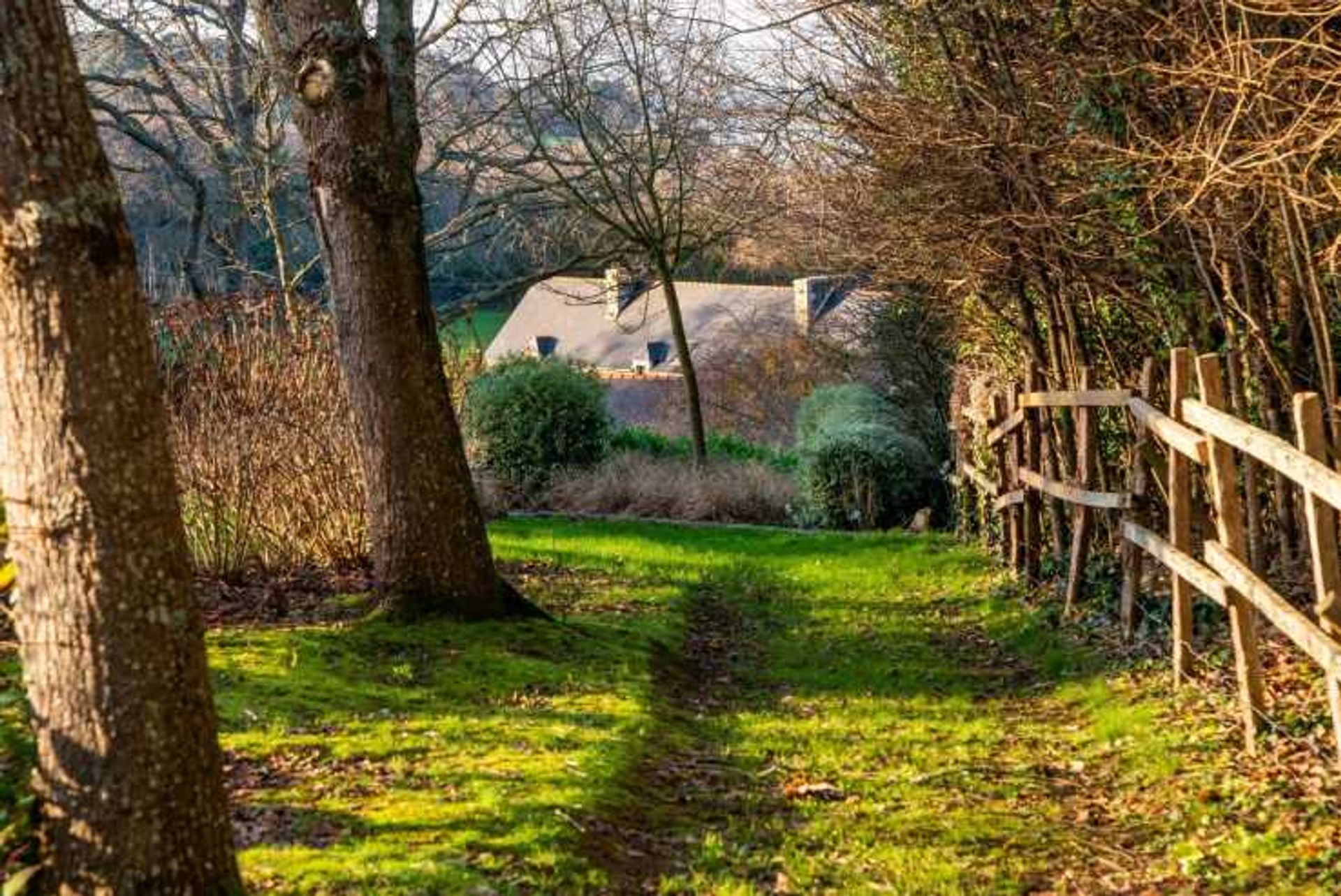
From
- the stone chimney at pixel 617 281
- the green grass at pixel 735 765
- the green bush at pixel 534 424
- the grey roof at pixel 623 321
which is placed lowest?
the green grass at pixel 735 765

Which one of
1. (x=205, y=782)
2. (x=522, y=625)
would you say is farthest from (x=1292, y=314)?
(x=205, y=782)

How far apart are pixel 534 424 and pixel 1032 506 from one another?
13.0m

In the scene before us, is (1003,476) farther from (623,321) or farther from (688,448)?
(623,321)

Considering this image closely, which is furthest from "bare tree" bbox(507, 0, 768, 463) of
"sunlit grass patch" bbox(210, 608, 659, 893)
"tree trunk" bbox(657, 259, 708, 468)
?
"sunlit grass patch" bbox(210, 608, 659, 893)

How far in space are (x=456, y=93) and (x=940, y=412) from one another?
993 cm

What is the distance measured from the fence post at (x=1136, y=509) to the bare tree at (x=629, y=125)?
14292 mm

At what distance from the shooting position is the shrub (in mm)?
23172

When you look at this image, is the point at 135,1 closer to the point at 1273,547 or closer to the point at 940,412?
the point at 940,412

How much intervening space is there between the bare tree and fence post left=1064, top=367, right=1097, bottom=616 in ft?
41.9

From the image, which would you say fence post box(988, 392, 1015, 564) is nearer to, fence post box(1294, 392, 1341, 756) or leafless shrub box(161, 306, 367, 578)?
leafless shrub box(161, 306, 367, 578)

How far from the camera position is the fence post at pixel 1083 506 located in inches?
442

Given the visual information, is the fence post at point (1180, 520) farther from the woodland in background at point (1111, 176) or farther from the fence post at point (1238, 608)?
the fence post at point (1238, 608)

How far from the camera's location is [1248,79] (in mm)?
6859

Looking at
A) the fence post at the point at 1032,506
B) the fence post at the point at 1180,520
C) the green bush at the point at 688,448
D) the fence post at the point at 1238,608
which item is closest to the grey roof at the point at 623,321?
the green bush at the point at 688,448
